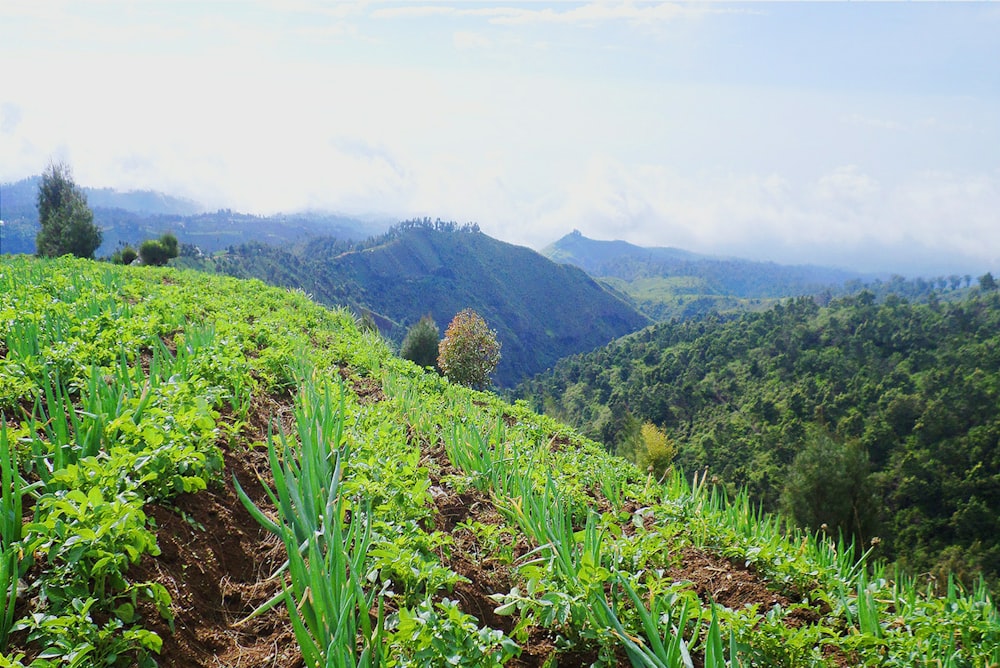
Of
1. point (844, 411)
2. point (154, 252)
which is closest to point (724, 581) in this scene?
point (154, 252)

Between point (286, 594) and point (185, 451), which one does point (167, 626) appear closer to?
point (286, 594)


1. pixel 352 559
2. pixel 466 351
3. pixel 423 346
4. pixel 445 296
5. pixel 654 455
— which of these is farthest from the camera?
pixel 445 296

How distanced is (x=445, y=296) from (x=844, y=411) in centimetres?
13387

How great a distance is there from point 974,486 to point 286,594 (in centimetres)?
5088

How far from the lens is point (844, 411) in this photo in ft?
181

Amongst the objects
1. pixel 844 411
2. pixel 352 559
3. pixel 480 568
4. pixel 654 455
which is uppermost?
pixel 352 559

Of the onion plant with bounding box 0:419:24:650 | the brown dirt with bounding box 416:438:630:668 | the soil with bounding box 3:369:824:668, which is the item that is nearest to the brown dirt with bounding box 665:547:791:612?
the soil with bounding box 3:369:824:668

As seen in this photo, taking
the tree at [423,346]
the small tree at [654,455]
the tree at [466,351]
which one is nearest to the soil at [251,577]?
the small tree at [654,455]

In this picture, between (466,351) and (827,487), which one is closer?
(466,351)

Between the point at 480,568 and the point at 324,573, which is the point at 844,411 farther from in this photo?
the point at 324,573

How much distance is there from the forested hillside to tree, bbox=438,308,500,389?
13.2 meters

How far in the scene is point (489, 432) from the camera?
220 inches

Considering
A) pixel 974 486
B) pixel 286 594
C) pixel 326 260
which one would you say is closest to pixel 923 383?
pixel 974 486

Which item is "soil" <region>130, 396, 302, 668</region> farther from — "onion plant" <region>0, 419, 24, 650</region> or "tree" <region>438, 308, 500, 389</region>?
"tree" <region>438, 308, 500, 389</region>
